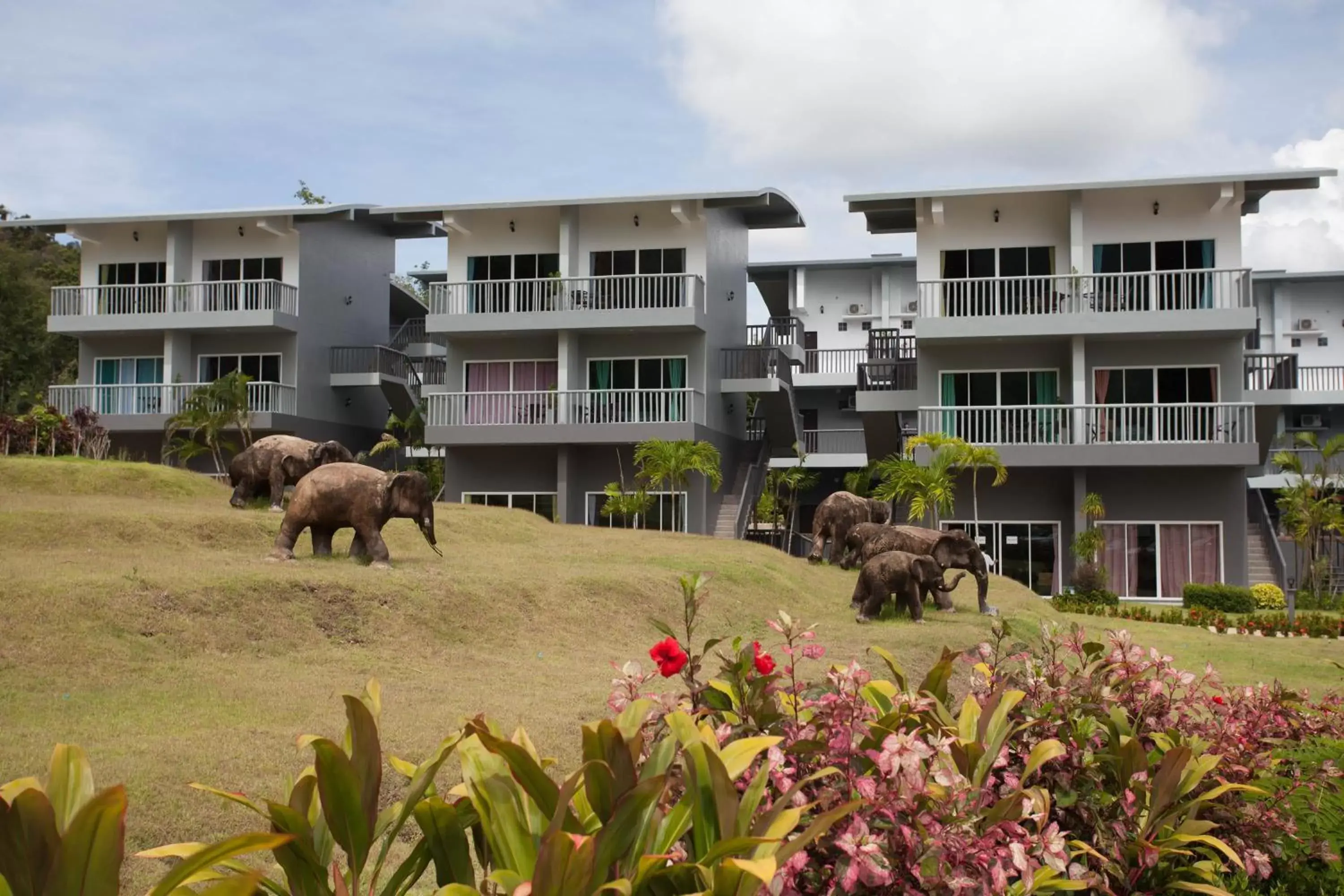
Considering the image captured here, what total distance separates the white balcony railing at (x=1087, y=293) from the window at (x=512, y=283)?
9124mm

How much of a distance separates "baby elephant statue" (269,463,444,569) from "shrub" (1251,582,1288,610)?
694 inches

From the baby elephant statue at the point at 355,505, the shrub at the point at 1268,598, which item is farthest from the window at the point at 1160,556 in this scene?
the baby elephant statue at the point at 355,505

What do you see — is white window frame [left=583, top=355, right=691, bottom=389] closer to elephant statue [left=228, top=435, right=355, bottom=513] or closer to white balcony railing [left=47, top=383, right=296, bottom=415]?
white balcony railing [left=47, top=383, right=296, bottom=415]

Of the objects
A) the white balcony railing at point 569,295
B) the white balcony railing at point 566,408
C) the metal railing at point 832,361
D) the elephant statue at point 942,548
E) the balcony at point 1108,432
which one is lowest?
the elephant statue at point 942,548

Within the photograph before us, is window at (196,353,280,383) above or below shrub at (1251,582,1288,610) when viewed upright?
above

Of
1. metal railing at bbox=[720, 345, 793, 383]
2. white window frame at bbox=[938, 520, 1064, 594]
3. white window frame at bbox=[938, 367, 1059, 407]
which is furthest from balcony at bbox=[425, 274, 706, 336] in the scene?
white window frame at bbox=[938, 520, 1064, 594]

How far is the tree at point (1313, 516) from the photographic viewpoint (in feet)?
89.9

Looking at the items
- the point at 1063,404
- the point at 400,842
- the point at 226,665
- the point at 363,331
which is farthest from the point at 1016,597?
the point at 363,331

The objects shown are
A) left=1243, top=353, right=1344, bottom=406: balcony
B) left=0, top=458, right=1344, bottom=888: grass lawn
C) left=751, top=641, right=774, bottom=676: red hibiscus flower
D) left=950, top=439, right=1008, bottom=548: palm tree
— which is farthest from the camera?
left=1243, top=353, right=1344, bottom=406: balcony

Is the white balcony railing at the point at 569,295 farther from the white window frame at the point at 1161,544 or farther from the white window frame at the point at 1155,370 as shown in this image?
the white window frame at the point at 1161,544

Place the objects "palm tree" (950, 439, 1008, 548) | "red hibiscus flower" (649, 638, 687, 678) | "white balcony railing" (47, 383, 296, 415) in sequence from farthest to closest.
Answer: "white balcony railing" (47, 383, 296, 415), "palm tree" (950, 439, 1008, 548), "red hibiscus flower" (649, 638, 687, 678)

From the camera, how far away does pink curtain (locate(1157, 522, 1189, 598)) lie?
27.1 meters

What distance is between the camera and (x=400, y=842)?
20.8 feet

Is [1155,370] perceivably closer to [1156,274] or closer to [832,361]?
[1156,274]
